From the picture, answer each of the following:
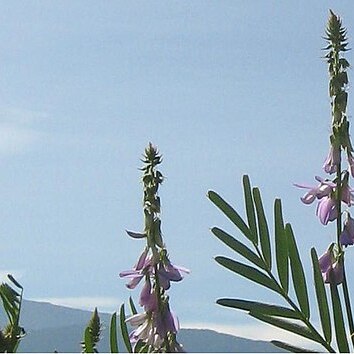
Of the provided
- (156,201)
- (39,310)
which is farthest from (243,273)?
(39,310)

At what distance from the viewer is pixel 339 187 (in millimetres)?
2002

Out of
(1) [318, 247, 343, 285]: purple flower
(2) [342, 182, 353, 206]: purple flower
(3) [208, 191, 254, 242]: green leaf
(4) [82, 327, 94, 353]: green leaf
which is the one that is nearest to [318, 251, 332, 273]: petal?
(1) [318, 247, 343, 285]: purple flower

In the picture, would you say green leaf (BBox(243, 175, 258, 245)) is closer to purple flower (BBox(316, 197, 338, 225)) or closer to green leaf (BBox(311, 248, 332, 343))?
green leaf (BBox(311, 248, 332, 343))

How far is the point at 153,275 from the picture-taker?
5.25ft

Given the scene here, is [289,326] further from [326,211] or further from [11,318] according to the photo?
[326,211]

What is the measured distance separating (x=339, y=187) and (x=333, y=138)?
123 millimetres

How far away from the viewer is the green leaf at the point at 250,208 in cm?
154

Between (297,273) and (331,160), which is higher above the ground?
(331,160)

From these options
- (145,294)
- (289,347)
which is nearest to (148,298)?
(145,294)

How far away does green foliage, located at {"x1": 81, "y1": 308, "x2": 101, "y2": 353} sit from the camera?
118 cm

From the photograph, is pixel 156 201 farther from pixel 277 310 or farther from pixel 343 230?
pixel 343 230

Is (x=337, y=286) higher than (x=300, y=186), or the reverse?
(x=300, y=186)

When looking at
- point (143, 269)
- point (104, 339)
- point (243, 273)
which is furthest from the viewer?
point (143, 269)

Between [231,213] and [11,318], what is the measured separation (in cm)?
47
